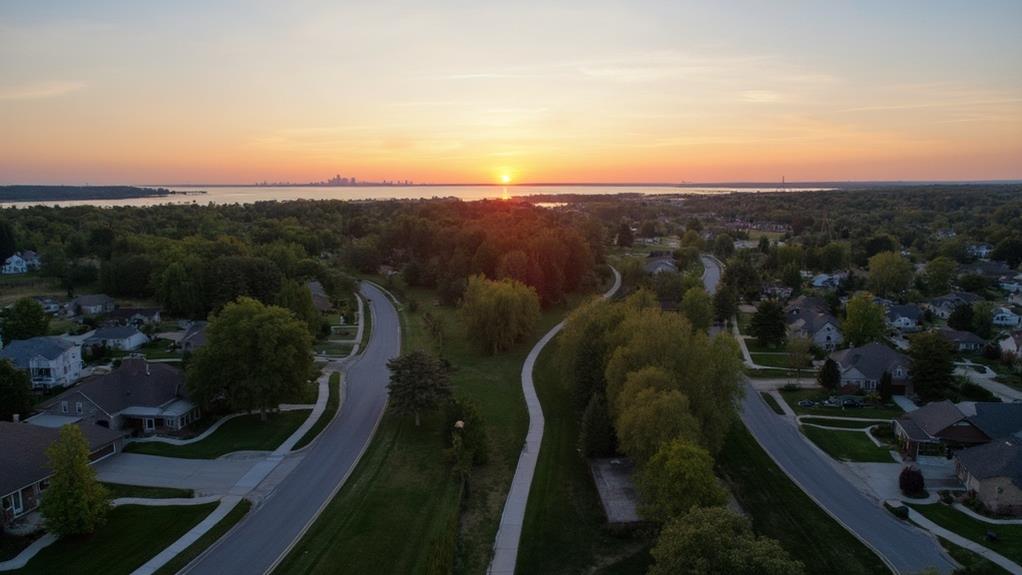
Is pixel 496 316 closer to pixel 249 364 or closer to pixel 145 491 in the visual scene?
pixel 249 364

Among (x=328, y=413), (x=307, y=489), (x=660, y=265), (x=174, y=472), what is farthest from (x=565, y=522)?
(x=660, y=265)

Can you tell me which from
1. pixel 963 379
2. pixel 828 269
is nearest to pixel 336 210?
pixel 828 269

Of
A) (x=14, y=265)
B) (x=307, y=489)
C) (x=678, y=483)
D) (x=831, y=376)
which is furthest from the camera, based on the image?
(x=14, y=265)

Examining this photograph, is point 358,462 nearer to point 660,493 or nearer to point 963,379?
point 660,493

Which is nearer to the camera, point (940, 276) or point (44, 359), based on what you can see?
point (44, 359)

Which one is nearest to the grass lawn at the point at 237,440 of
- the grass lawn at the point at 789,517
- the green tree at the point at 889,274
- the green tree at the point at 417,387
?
the green tree at the point at 417,387

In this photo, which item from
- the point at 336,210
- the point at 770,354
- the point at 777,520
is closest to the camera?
the point at 777,520
